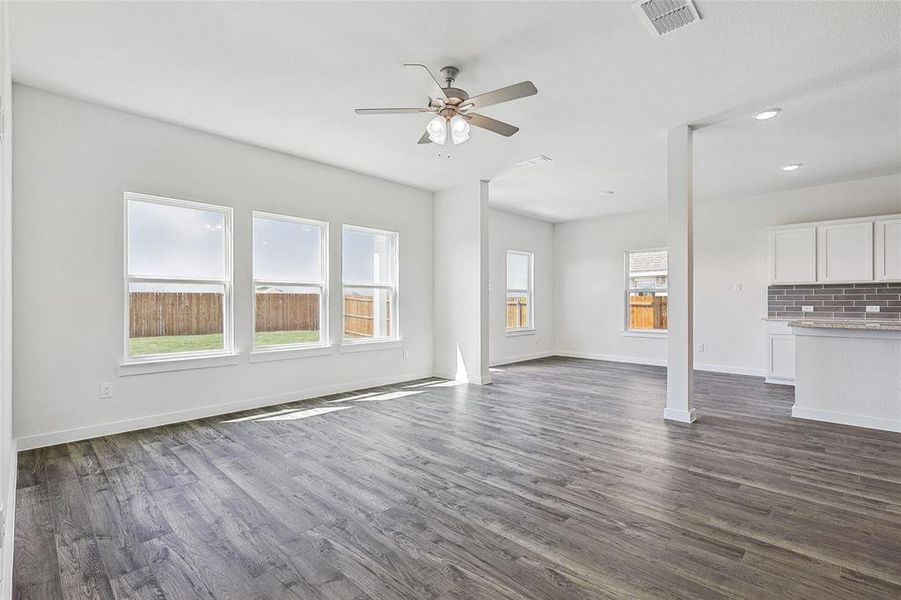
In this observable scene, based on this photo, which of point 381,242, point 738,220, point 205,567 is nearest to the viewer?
point 205,567

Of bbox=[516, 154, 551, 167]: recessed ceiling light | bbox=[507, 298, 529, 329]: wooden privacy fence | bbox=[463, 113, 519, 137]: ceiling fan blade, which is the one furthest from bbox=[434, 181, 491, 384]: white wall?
bbox=[463, 113, 519, 137]: ceiling fan blade

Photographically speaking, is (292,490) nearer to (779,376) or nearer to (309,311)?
(309,311)

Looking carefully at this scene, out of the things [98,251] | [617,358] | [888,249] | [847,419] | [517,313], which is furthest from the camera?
[517,313]

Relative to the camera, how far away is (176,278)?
4.31 meters

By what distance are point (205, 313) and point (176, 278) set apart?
0.45 meters

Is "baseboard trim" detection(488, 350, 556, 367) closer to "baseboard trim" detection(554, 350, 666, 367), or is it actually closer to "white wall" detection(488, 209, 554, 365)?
"white wall" detection(488, 209, 554, 365)

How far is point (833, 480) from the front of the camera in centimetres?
294

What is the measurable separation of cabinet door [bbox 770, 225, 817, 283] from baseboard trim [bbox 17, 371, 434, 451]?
583 cm

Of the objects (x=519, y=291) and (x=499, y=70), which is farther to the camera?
(x=519, y=291)

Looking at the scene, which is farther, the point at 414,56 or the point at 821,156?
the point at 821,156

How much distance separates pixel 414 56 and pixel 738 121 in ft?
10.3

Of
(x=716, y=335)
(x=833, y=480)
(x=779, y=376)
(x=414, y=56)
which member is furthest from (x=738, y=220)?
(x=414, y=56)

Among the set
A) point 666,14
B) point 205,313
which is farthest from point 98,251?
point 666,14

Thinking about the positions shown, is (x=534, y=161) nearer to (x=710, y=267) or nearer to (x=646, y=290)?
(x=710, y=267)
